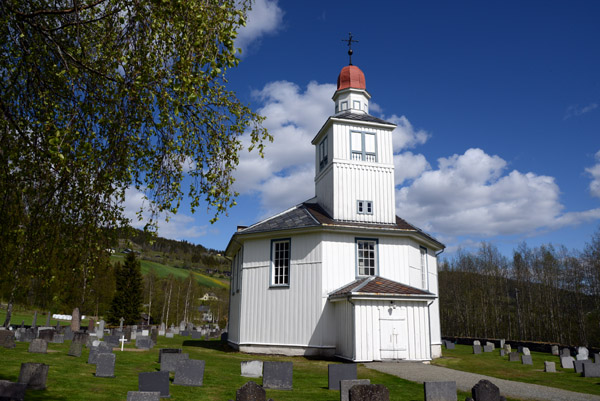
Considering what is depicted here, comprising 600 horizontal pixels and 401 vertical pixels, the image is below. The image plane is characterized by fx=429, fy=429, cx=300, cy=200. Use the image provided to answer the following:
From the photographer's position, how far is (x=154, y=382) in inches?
362

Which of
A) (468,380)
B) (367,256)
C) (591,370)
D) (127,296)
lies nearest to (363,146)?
(367,256)

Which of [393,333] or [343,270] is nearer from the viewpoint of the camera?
[393,333]

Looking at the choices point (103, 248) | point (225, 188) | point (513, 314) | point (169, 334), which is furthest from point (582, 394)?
point (513, 314)

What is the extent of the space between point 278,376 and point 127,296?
1597 inches

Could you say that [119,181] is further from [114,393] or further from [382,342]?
[382,342]

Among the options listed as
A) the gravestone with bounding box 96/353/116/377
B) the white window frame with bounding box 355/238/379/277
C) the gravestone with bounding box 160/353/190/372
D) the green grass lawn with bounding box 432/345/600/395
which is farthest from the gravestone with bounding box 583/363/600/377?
the gravestone with bounding box 96/353/116/377

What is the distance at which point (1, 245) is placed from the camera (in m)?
5.89

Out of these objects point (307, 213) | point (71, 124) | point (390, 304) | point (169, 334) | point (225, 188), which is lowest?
point (169, 334)

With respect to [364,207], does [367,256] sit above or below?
below

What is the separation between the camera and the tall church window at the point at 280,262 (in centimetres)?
2011

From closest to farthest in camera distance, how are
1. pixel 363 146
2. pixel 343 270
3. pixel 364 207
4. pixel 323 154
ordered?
pixel 343 270 → pixel 364 207 → pixel 363 146 → pixel 323 154

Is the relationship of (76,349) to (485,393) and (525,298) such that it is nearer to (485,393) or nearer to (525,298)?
(485,393)

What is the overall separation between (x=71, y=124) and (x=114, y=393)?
22.1 ft

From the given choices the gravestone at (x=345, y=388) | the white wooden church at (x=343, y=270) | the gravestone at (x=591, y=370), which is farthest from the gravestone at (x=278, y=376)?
the gravestone at (x=591, y=370)
